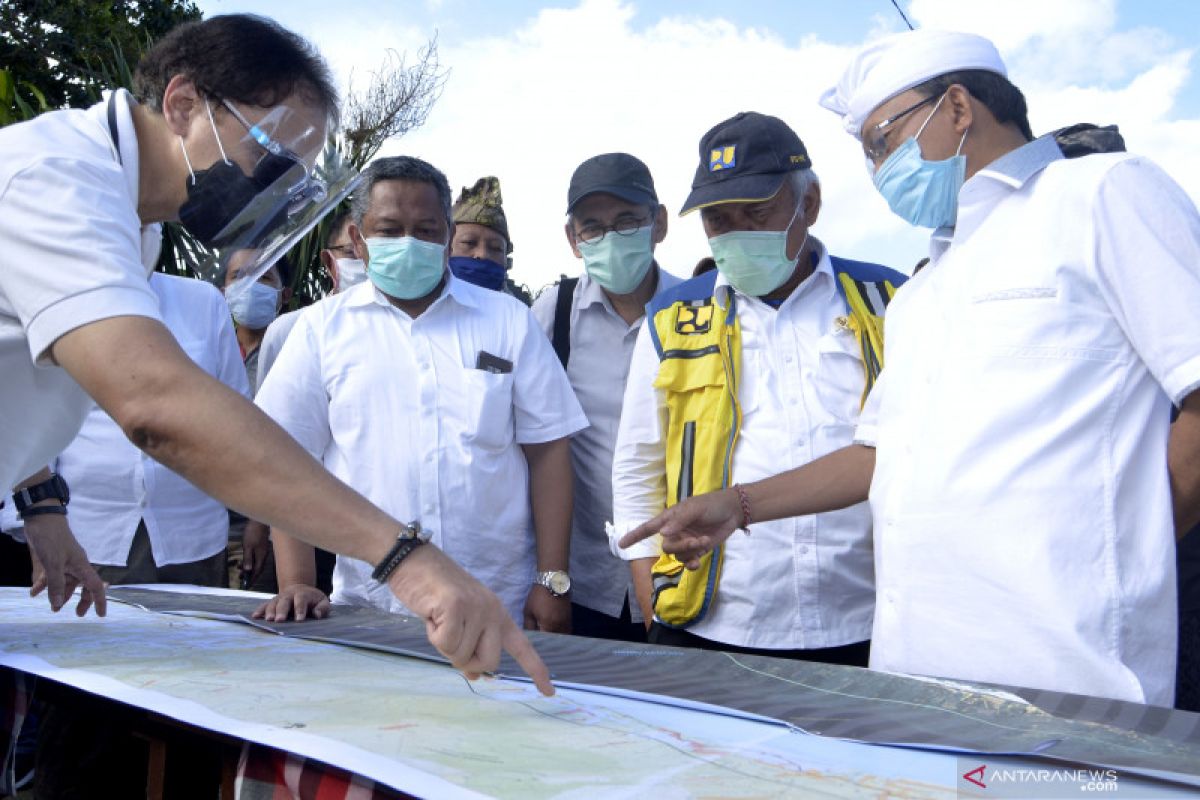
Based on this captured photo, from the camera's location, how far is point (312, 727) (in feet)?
3.64

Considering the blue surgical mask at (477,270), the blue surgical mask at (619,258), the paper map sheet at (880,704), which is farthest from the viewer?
the blue surgical mask at (477,270)

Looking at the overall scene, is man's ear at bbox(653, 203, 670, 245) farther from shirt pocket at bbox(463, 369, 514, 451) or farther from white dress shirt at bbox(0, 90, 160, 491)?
white dress shirt at bbox(0, 90, 160, 491)

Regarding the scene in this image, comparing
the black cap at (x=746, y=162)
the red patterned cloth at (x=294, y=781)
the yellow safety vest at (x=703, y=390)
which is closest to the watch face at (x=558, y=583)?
the yellow safety vest at (x=703, y=390)

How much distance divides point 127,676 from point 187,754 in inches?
5.4

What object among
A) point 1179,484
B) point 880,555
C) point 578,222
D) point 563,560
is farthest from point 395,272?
point 1179,484

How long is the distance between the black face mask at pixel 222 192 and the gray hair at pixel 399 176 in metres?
1.05

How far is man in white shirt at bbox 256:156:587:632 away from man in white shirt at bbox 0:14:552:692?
0.73 metres

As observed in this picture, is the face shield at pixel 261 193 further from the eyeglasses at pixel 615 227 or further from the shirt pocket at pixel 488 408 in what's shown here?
the eyeglasses at pixel 615 227

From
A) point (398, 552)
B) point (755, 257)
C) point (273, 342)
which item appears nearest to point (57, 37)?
point (273, 342)

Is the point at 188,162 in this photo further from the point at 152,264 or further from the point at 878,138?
the point at 878,138

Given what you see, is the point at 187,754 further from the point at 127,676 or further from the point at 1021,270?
the point at 1021,270

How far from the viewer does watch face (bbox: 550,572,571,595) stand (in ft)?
8.82

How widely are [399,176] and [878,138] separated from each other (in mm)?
1403

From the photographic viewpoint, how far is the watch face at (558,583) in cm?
269
